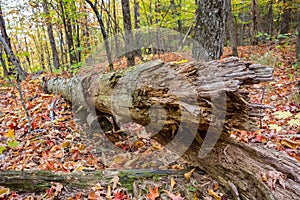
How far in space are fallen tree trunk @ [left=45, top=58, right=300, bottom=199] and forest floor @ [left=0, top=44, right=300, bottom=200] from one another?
0.28m

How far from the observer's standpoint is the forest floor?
2.08m

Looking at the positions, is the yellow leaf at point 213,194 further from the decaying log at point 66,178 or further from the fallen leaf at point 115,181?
the fallen leaf at point 115,181

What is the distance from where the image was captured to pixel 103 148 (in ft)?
11.7

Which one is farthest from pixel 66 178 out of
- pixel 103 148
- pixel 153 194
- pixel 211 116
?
pixel 211 116

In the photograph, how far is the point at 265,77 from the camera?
1581 millimetres

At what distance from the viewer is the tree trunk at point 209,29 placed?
399 cm

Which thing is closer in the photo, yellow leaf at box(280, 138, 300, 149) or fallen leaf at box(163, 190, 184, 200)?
fallen leaf at box(163, 190, 184, 200)

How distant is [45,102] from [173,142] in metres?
4.09

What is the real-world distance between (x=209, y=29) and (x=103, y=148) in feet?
10.4

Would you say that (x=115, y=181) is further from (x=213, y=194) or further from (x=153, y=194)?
(x=213, y=194)

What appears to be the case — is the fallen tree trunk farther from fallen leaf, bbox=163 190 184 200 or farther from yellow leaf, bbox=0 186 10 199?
yellow leaf, bbox=0 186 10 199

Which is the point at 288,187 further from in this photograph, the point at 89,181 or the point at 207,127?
the point at 89,181

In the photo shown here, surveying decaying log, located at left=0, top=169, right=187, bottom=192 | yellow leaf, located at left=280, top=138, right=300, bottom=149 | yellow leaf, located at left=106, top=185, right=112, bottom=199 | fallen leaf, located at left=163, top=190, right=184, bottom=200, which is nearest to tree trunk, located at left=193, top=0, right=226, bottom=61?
yellow leaf, located at left=280, top=138, right=300, bottom=149


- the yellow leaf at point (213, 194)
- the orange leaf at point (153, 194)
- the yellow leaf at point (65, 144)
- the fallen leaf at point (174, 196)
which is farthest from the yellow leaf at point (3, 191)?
the yellow leaf at point (213, 194)
